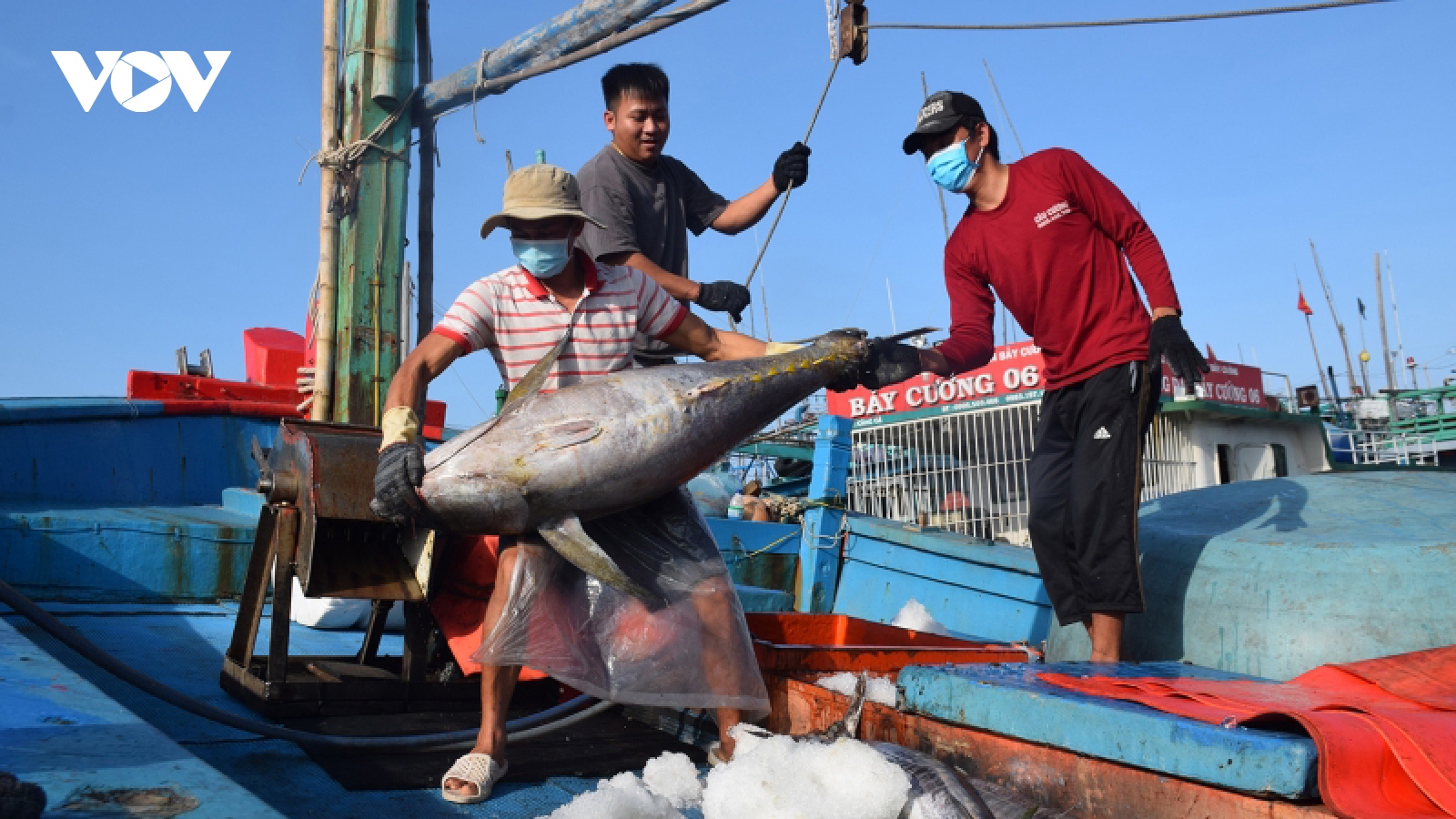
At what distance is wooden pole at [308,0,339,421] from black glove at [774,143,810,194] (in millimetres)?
3056

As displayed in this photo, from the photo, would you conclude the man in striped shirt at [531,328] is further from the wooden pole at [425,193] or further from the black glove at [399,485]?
the wooden pole at [425,193]

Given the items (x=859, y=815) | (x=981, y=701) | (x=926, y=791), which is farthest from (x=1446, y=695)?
(x=859, y=815)

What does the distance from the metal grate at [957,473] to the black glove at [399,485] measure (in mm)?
6428

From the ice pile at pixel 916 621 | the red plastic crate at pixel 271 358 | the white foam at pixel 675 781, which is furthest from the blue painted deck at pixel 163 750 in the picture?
the red plastic crate at pixel 271 358

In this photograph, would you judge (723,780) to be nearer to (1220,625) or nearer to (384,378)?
(1220,625)

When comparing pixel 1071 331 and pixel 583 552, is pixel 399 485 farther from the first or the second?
pixel 1071 331

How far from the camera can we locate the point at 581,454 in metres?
2.76

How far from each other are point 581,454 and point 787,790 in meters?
1.06

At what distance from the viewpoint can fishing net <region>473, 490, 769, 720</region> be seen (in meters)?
2.88

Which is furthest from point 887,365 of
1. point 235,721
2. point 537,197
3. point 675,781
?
point 235,721

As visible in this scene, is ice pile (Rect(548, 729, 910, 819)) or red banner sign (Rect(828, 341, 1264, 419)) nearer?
ice pile (Rect(548, 729, 910, 819))

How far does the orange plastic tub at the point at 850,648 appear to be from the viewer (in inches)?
133

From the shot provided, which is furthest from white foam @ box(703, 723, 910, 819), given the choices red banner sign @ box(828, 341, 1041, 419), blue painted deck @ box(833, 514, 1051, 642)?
red banner sign @ box(828, 341, 1041, 419)

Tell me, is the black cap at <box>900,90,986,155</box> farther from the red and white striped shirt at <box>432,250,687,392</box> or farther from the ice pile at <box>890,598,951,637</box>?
the ice pile at <box>890,598,951,637</box>
